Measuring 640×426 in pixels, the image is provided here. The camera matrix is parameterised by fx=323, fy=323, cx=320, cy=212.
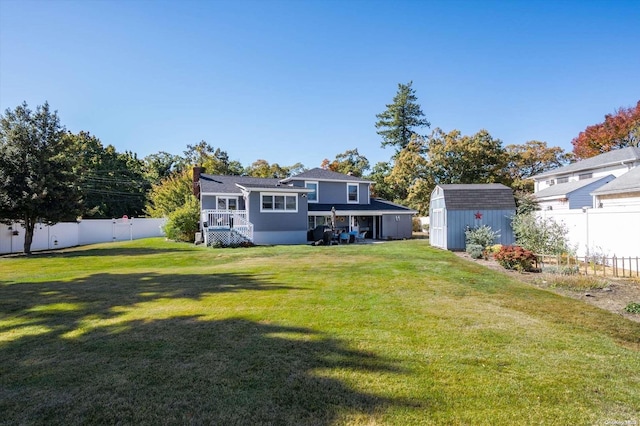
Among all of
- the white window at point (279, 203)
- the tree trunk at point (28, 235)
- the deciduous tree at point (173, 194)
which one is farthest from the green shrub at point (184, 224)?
the tree trunk at point (28, 235)

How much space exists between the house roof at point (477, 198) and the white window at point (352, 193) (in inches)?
473

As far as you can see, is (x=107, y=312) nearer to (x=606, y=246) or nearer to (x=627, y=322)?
(x=627, y=322)

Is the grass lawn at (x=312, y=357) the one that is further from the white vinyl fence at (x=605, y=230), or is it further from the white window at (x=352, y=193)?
the white window at (x=352, y=193)

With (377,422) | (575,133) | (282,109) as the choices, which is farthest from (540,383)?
(575,133)

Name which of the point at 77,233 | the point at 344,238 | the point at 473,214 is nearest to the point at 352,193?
the point at 344,238

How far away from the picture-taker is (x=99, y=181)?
40.6m

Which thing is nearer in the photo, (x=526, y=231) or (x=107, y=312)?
(x=107, y=312)

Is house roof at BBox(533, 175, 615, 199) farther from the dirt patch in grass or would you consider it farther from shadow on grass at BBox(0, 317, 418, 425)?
shadow on grass at BBox(0, 317, 418, 425)

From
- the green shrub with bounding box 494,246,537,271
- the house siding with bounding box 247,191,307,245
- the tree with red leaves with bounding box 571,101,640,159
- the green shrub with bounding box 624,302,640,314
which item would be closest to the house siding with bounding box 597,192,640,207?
the green shrub with bounding box 494,246,537,271

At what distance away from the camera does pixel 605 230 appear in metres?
11.5

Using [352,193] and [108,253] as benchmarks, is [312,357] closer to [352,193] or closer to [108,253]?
[108,253]

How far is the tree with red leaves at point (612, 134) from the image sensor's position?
108 ft

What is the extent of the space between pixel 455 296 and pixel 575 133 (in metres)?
42.9

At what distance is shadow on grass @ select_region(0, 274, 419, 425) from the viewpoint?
2.79 meters
